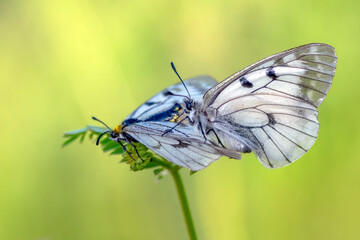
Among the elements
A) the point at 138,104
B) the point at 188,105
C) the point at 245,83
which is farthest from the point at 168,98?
the point at 138,104

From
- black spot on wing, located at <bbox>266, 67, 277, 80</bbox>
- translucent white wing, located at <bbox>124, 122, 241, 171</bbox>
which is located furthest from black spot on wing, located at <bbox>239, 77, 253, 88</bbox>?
translucent white wing, located at <bbox>124, 122, 241, 171</bbox>

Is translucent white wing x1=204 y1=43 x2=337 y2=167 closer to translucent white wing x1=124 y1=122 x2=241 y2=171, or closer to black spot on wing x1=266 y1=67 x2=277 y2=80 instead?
black spot on wing x1=266 y1=67 x2=277 y2=80

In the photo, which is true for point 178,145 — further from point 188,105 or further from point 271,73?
point 271,73

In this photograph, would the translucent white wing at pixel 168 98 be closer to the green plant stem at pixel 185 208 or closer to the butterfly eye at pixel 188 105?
the butterfly eye at pixel 188 105

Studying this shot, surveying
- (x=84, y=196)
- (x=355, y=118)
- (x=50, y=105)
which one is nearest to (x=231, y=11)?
(x=355, y=118)

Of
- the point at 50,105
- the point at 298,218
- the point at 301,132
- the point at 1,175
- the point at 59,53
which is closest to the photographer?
the point at 301,132

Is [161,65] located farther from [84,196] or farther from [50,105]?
[84,196]
